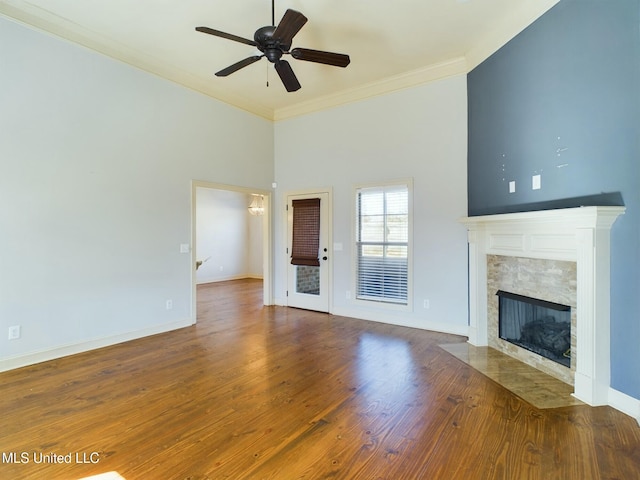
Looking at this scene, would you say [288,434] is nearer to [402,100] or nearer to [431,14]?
[431,14]

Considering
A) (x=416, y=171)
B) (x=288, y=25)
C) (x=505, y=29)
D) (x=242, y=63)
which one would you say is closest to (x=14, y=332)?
(x=242, y=63)

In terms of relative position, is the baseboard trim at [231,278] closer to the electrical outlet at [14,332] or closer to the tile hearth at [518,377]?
the electrical outlet at [14,332]

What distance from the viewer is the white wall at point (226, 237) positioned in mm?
9320

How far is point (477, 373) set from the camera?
312 cm

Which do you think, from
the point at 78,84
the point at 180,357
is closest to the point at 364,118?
the point at 78,84

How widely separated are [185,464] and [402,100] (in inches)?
194

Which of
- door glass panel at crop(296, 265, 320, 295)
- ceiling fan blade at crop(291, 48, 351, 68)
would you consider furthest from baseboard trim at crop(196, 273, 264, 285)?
ceiling fan blade at crop(291, 48, 351, 68)

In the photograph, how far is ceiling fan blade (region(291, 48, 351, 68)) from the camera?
2.95 m

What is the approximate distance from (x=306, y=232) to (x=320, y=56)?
3.19 metres

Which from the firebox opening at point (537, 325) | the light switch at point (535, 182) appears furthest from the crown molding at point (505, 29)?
the firebox opening at point (537, 325)

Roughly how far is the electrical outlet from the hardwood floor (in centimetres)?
34

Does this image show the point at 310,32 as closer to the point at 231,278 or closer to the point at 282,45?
the point at 282,45

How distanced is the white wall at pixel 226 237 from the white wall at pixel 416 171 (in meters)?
4.50

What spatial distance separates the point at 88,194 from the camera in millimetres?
3758
